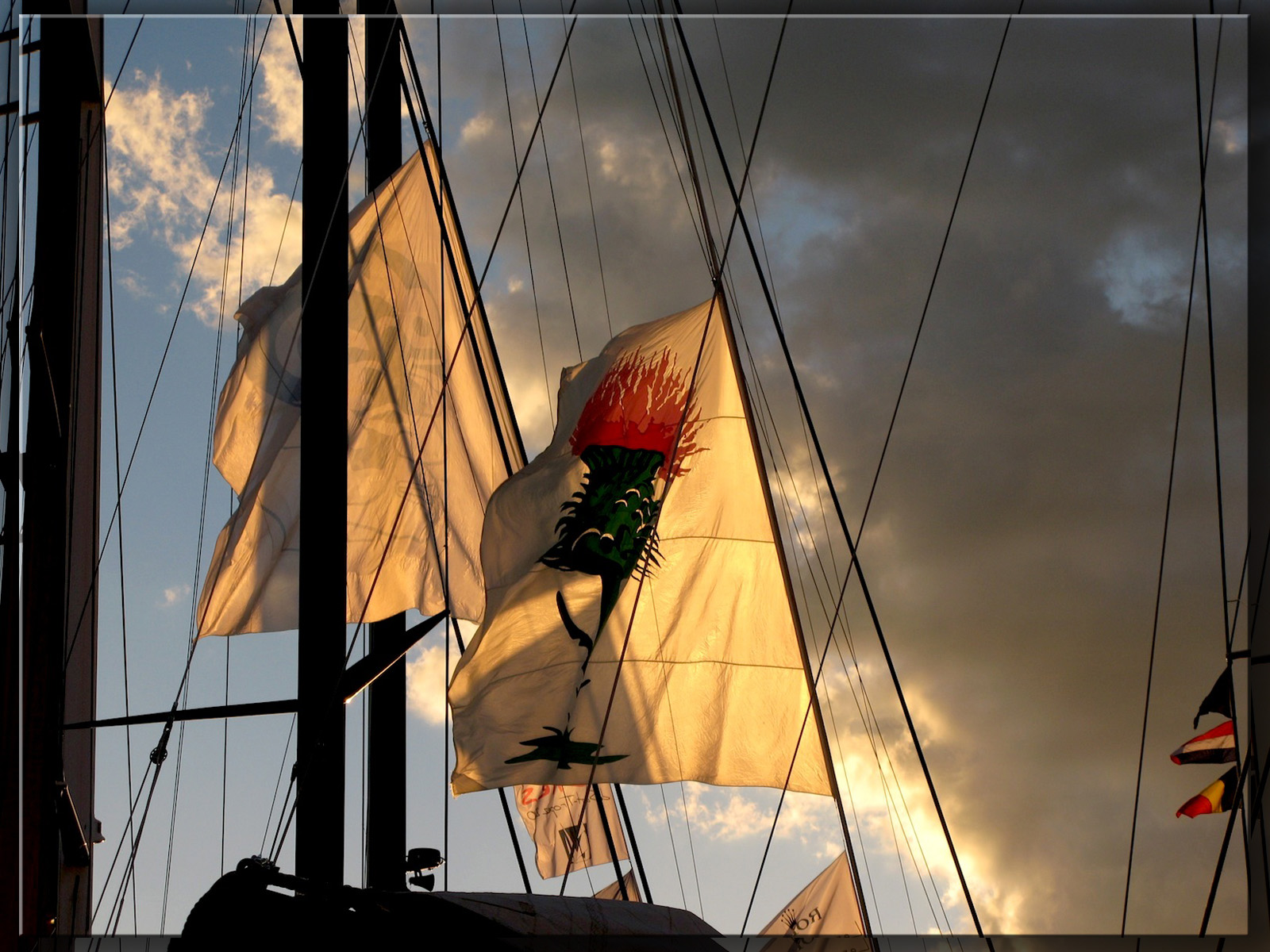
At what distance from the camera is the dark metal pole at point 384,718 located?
9.64ft

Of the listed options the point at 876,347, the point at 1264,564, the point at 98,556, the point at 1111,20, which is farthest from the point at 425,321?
the point at 1264,564

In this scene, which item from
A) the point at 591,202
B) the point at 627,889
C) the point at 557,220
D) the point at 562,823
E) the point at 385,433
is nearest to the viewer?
the point at 591,202

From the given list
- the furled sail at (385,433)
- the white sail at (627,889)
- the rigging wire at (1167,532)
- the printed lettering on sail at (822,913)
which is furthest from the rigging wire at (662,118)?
the white sail at (627,889)

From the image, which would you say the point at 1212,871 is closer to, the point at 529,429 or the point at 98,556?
the point at 529,429

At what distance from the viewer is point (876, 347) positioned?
2875 millimetres

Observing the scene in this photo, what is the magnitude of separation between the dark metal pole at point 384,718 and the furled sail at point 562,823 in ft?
2.72

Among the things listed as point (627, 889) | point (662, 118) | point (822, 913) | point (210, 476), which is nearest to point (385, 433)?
point (210, 476)

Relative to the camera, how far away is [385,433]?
367 cm

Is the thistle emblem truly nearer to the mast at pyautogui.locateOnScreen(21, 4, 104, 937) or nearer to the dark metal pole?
the dark metal pole

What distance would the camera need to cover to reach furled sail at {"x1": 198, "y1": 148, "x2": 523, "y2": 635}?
3.48m

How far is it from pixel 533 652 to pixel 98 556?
1.32 meters

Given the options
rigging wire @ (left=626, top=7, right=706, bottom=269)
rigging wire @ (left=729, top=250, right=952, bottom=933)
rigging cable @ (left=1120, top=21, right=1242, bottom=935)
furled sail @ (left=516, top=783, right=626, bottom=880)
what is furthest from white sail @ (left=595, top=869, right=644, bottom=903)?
rigging wire @ (left=626, top=7, right=706, bottom=269)

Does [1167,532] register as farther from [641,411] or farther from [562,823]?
[562,823]

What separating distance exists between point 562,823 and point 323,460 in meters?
1.80
